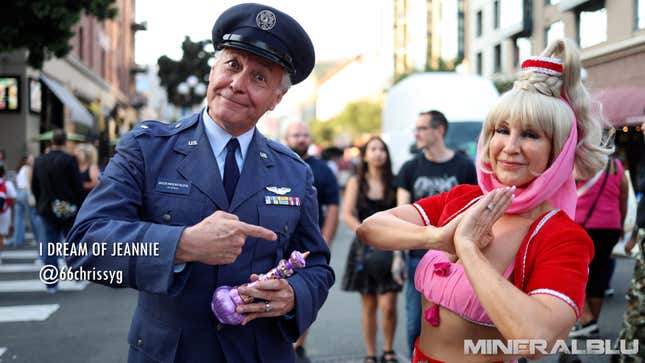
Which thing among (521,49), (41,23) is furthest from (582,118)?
(521,49)

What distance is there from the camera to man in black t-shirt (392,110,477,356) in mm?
5023

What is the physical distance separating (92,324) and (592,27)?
16.9 m

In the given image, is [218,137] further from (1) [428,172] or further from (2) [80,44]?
(2) [80,44]

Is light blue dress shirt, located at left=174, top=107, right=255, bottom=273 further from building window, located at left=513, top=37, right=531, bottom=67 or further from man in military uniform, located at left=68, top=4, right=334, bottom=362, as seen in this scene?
building window, located at left=513, top=37, right=531, bottom=67

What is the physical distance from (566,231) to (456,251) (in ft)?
1.24

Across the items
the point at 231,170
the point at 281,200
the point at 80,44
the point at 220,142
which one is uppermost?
the point at 80,44

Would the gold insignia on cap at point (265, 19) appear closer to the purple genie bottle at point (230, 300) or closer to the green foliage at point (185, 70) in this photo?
the purple genie bottle at point (230, 300)

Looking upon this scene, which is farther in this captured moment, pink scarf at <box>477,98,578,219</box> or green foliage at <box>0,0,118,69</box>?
green foliage at <box>0,0,118,69</box>

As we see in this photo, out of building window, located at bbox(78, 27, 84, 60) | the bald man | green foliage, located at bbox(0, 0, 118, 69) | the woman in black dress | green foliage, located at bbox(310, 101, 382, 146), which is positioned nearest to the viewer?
the woman in black dress

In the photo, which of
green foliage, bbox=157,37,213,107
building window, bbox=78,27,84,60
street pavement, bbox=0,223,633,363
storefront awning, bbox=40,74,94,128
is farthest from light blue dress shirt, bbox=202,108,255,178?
building window, bbox=78,27,84,60

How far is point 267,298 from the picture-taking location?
1926mm

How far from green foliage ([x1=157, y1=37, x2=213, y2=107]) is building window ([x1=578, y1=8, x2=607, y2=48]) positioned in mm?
11550

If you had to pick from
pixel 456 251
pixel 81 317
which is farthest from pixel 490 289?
pixel 81 317

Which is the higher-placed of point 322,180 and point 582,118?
point 582,118
